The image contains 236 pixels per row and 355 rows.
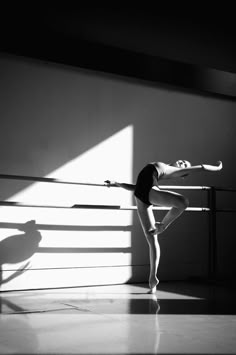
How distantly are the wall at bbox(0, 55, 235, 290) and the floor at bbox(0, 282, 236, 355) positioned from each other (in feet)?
1.35

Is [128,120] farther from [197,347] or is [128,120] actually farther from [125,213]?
[197,347]

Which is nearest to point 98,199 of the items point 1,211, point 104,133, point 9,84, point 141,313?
point 104,133

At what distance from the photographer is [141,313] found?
9.76 ft

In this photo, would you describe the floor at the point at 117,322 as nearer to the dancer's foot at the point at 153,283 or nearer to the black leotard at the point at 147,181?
the dancer's foot at the point at 153,283

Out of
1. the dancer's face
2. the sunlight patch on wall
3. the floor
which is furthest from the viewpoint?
the sunlight patch on wall

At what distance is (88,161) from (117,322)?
1999 mm

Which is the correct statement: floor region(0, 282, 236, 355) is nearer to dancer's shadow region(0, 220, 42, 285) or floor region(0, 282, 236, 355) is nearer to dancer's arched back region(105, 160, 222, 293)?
dancer's shadow region(0, 220, 42, 285)

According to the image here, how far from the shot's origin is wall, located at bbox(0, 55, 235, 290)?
4070mm

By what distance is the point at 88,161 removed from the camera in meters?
4.43

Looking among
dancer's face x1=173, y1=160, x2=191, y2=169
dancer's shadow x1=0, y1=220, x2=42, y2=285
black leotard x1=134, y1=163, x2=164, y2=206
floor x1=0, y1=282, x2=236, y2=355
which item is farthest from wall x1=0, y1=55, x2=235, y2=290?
dancer's face x1=173, y1=160, x2=191, y2=169

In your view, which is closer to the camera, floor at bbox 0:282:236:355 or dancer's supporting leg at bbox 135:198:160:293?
floor at bbox 0:282:236:355

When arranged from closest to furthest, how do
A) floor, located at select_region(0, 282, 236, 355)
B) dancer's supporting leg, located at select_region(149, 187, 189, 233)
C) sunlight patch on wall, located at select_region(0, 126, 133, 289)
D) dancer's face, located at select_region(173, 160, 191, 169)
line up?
1. floor, located at select_region(0, 282, 236, 355)
2. dancer's supporting leg, located at select_region(149, 187, 189, 233)
3. dancer's face, located at select_region(173, 160, 191, 169)
4. sunlight patch on wall, located at select_region(0, 126, 133, 289)

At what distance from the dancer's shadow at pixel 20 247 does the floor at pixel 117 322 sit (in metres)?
0.26

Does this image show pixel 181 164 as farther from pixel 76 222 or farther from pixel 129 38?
pixel 129 38
